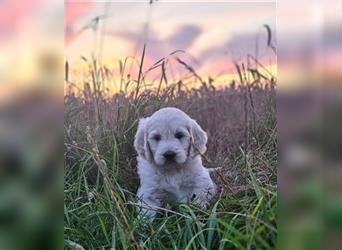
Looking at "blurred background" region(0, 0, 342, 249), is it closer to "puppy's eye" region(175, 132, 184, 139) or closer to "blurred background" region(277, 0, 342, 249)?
"blurred background" region(277, 0, 342, 249)

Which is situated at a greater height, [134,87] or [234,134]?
[134,87]

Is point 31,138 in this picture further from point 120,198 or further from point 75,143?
point 120,198

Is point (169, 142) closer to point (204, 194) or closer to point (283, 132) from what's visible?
point (204, 194)

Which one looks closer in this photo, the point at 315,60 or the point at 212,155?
the point at 315,60

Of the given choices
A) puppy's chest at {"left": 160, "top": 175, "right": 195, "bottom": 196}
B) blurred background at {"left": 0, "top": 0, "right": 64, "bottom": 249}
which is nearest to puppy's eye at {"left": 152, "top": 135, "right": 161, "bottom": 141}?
puppy's chest at {"left": 160, "top": 175, "right": 195, "bottom": 196}

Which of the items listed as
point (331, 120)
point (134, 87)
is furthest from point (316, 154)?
point (134, 87)

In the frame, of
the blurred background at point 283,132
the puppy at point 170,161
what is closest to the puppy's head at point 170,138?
the puppy at point 170,161

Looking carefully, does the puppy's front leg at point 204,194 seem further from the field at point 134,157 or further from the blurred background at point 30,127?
the blurred background at point 30,127
